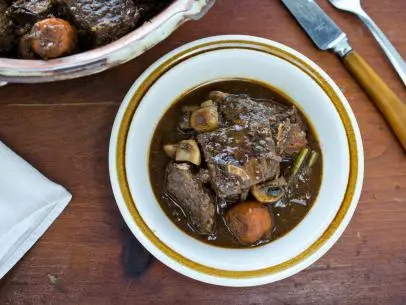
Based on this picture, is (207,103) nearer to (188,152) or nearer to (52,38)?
(188,152)

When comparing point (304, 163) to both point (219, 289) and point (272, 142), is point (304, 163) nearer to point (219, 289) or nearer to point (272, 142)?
point (272, 142)

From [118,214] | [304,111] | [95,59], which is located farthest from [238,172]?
[95,59]

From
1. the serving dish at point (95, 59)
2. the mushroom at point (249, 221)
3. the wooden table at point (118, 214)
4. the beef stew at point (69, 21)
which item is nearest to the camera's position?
the serving dish at point (95, 59)

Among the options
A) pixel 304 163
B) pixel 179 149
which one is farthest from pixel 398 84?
pixel 179 149

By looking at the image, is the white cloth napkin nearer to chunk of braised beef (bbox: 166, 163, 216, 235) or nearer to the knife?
chunk of braised beef (bbox: 166, 163, 216, 235)

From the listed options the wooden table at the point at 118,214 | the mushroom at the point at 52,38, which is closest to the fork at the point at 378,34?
the wooden table at the point at 118,214

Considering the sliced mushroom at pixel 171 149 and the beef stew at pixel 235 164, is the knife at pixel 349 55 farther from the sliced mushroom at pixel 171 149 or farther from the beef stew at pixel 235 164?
the sliced mushroom at pixel 171 149
